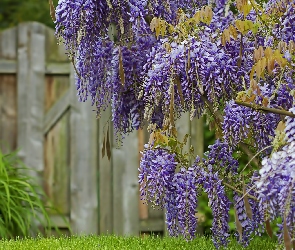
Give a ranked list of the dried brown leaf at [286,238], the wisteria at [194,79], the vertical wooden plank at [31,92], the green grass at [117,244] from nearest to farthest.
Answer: the dried brown leaf at [286,238] → the wisteria at [194,79] → the green grass at [117,244] → the vertical wooden plank at [31,92]

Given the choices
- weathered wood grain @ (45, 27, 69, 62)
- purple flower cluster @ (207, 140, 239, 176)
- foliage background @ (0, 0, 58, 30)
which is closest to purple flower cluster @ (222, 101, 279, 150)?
purple flower cluster @ (207, 140, 239, 176)

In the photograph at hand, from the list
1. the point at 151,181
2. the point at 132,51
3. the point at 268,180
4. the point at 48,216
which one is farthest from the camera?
the point at 48,216

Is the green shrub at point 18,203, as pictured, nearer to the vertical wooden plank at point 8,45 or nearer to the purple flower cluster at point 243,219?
the vertical wooden plank at point 8,45

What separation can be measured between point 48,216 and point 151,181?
275cm

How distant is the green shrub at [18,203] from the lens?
623 cm

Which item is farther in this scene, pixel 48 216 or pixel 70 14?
pixel 48 216

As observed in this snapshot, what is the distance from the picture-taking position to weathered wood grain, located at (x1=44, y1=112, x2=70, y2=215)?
6.95 m

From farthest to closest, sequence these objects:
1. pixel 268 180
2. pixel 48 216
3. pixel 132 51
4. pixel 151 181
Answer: pixel 48 216
pixel 132 51
pixel 151 181
pixel 268 180

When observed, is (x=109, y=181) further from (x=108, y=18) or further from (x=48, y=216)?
(x=108, y=18)

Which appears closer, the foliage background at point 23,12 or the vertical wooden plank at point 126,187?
the vertical wooden plank at point 126,187

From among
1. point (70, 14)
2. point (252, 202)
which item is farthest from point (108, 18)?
point (252, 202)

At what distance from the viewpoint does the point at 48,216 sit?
6816mm

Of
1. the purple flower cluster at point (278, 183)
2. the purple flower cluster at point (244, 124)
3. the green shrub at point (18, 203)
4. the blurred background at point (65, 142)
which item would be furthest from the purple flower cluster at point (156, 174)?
the blurred background at point (65, 142)

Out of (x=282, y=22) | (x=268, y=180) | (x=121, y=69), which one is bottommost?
(x=268, y=180)
